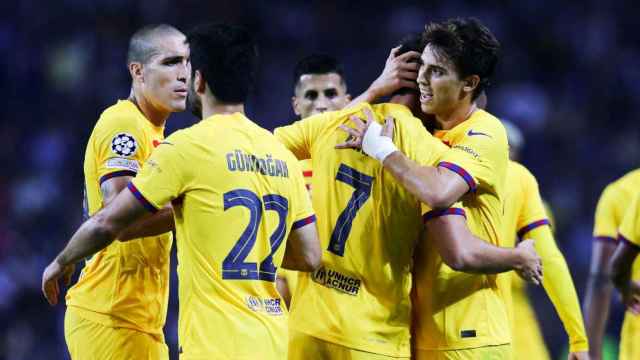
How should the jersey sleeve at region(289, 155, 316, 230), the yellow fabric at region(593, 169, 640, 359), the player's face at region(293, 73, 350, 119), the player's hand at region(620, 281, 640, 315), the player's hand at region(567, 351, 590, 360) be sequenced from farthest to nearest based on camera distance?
the player's face at region(293, 73, 350, 119) → the yellow fabric at region(593, 169, 640, 359) → the player's hand at region(620, 281, 640, 315) → the player's hand at region(567, 351, 590, 360) → the jersey sleeve at region(289, 155, 316, 230)

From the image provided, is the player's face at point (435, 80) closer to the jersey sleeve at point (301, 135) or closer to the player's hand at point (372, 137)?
the player's hand at point (372, 137)

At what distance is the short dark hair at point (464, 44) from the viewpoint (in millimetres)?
5188

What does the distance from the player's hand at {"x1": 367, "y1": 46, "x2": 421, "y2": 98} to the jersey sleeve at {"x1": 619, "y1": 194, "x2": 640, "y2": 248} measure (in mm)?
2226

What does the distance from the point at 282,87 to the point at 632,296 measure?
343 inches

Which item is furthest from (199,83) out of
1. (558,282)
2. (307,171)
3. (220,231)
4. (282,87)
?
(282,87)

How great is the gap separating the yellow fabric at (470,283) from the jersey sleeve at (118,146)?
1574 mm

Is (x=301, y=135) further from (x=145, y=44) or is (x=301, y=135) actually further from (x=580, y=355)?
(x=580, y=355)

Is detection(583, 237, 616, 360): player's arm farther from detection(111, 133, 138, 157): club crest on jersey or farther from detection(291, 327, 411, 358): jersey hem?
detection(111, 133, 138, 157): club crest on jersey

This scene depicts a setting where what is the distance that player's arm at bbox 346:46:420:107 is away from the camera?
17.3ft

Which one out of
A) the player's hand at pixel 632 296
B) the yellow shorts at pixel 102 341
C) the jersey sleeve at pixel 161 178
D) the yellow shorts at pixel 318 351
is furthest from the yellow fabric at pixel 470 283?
the player's hand at pixel 632 296

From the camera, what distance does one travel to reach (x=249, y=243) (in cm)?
455

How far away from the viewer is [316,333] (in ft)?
16.5

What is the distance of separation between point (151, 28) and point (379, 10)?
1065 centimetres

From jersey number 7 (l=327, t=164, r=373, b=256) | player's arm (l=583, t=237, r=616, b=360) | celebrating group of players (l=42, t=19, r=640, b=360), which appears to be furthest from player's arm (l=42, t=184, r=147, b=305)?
player's arm (l=583, t=237, r=616, b=360)
